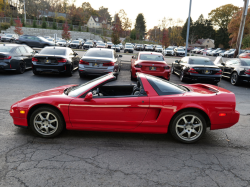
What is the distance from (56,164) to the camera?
3334 mm

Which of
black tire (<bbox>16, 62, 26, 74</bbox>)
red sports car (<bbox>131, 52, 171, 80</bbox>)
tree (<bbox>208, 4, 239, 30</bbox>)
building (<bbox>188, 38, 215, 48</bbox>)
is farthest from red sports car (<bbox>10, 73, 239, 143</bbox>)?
building (<bbox>188, 38, 215, 48</bbox>)

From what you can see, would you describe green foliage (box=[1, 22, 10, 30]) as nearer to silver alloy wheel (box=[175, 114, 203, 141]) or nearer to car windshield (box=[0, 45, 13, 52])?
car windshield (box=[0, 45, 13, 52])

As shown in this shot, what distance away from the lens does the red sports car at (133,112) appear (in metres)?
4.07

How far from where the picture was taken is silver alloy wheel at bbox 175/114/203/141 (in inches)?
163

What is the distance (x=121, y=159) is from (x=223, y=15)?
99.9m

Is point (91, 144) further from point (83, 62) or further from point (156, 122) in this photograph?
point (83, 62)

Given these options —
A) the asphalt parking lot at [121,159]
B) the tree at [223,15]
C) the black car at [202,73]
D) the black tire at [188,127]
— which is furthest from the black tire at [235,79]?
the tree at [223,15]

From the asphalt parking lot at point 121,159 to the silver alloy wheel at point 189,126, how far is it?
0.72 feet

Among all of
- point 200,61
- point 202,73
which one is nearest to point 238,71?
point 200,61

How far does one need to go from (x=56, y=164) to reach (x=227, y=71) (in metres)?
11.6

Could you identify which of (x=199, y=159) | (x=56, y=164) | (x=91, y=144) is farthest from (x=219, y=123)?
(x=56, y=164)

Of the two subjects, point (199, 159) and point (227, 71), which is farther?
point (227, 71)

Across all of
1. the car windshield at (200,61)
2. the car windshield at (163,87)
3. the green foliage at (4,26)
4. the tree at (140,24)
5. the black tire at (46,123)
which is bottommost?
the black tire at (46,123)

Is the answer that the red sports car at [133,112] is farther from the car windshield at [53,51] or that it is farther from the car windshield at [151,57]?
the car windshield at [53,51]
